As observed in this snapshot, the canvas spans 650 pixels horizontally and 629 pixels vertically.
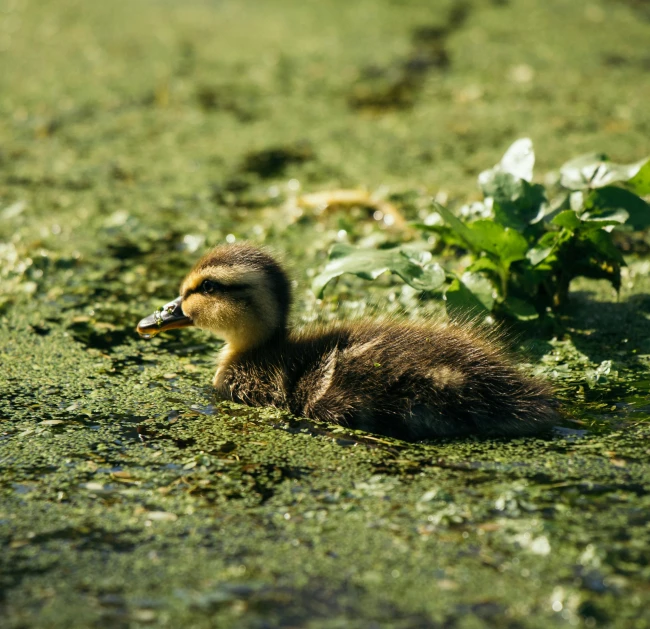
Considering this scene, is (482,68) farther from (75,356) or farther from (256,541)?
(256,541)

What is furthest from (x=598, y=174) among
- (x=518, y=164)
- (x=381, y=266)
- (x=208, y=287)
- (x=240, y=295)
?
(x=208, y=287)

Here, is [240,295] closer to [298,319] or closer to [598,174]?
[298,319]

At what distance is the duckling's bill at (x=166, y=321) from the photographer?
15.8ft

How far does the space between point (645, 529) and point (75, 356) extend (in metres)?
2.89

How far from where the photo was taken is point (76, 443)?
13.1 ft

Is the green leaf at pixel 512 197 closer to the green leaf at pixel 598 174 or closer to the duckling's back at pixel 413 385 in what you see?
the green leaf at pixel 598 174

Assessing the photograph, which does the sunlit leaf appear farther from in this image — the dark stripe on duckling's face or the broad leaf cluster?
the dark stripe on duckling's face

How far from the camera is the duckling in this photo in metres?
3.91

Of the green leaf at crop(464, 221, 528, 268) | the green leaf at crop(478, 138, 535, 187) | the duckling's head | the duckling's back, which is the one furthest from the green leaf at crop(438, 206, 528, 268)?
the duckling's head

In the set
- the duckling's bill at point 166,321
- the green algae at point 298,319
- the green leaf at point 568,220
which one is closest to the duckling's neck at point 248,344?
the green algae at point 298,319

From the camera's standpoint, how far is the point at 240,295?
15.0 ft

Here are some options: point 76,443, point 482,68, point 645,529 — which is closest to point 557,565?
point 645,529

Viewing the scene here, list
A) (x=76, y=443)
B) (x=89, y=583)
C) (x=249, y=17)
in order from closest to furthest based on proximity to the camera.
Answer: (x=89, y=583), (x=76, y=443), (x=249, y=17)

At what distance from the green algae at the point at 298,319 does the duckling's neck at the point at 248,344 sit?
7.4 inches
